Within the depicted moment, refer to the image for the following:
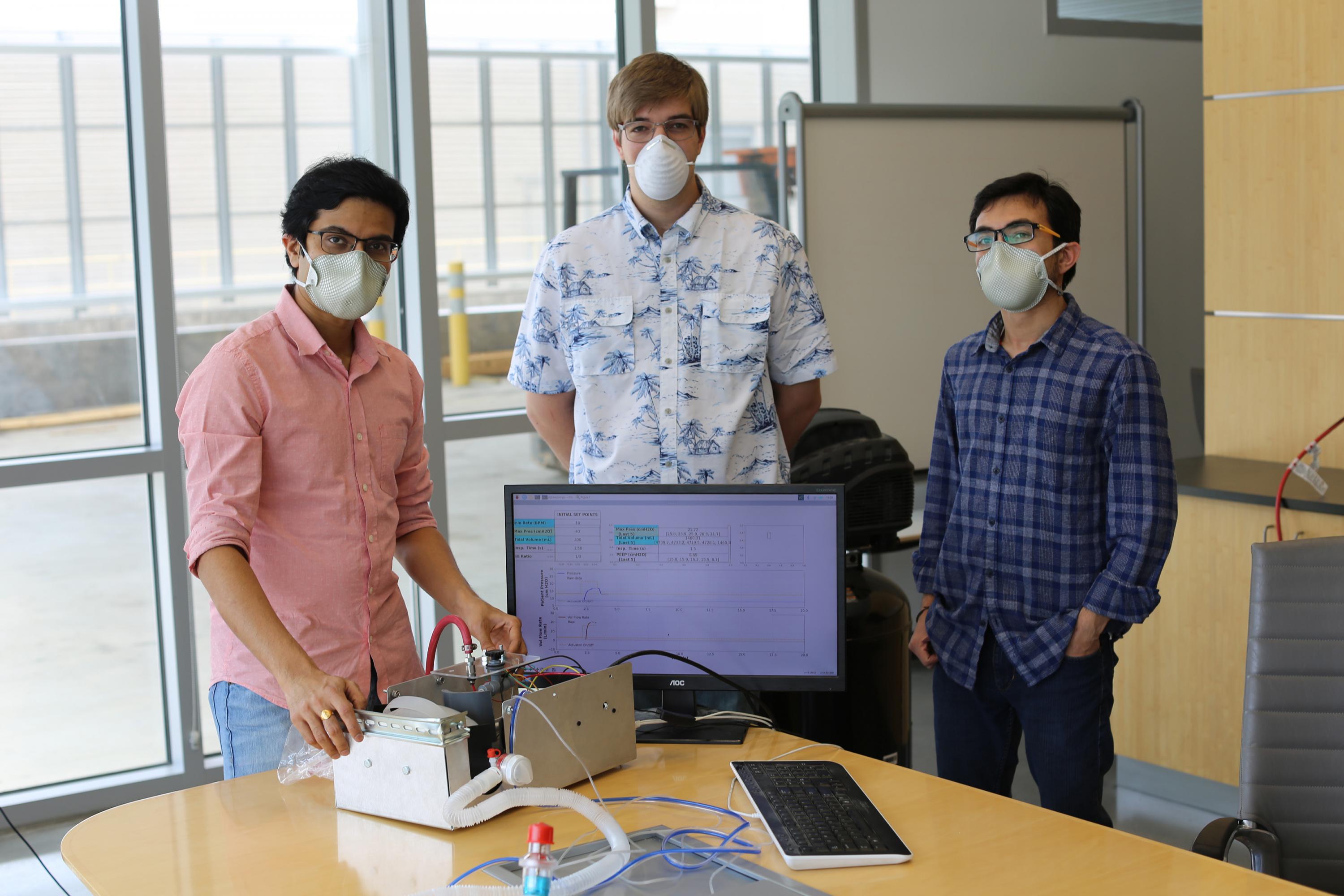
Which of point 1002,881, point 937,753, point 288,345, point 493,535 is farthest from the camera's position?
point 493,535

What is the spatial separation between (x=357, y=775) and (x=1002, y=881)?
81 centimetres

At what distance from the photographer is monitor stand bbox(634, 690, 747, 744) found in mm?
1890

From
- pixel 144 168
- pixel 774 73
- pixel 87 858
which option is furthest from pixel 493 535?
pixel 87 858

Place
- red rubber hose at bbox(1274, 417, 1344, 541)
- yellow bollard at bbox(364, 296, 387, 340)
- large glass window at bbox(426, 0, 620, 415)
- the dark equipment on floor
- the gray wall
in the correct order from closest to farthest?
the dark equipment on floor
red rubber hose at bbox(1274, 417, 1344, 541)
yellow bollard at bbox(364, 296, 387, 340)
large glass window at bbox(426, 0, 620, 415)
the gray wall

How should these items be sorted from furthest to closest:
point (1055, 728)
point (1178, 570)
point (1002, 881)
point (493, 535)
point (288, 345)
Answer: point (493, 535) < point (1178, 570) < point (1055, 728) < point (288, 345) < point (1002, 881)

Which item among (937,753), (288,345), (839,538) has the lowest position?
(937,753)

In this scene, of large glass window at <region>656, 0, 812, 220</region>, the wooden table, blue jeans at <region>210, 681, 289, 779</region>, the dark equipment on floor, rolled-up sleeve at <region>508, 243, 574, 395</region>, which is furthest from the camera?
large glass window at <region>656, 0, 812, 220</region>

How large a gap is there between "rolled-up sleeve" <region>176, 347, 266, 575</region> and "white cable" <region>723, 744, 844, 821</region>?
74cm

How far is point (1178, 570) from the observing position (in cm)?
329

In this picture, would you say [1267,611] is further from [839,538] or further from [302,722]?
[302,722]

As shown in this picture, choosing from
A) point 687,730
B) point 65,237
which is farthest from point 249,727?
point 65,237

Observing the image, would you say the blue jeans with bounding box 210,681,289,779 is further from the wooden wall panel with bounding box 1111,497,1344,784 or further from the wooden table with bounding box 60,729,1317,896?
the wooden wall panel with bounding box 1111,497,1344,784

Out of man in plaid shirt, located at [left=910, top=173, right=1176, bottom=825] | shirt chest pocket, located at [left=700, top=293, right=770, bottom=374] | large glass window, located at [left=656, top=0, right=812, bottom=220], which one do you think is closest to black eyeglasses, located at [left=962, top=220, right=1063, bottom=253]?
man in plaid shirt, located at [left=910, top=173, right=1176, bottom=825]

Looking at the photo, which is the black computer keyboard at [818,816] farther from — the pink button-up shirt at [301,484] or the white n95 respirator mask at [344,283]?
the white n95 respirator mask at [344,283]
